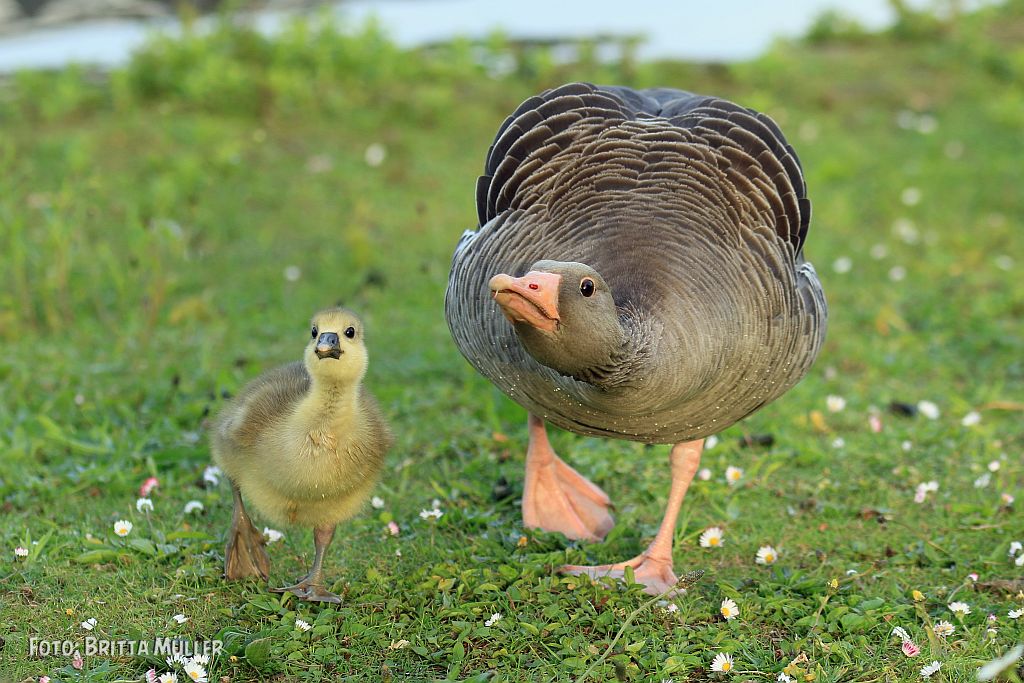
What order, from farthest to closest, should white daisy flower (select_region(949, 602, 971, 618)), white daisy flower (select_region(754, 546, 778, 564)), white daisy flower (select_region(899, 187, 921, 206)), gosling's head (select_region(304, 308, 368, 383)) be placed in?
white daisy flower (select_region(899, 187, 921, 206)) < white daisy flower (select_region(754, 546, 778, 564)) < white daisy flower (select_region(949, 602, 971, 618)) < gosling's head (select_region(304, 308, 368, 383))

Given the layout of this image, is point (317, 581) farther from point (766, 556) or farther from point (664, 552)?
point (766, 556)

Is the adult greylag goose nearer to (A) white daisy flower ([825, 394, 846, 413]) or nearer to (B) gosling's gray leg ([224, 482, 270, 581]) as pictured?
(B) gosling's gray leg ([224, 482, 270, 581])

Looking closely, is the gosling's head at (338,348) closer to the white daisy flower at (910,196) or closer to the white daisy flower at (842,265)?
the white daisy flower at (842,265)

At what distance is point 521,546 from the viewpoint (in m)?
4.54

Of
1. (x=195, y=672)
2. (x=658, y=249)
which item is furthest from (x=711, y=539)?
(x=195, y=672)

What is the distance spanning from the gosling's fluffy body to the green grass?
35 centimetres

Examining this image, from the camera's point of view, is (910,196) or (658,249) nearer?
(658,249)

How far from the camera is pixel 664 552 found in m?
4.47

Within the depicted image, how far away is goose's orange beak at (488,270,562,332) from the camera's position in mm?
3291

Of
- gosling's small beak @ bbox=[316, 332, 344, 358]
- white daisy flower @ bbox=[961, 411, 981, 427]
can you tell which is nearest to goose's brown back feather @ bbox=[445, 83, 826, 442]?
gosling's small beak @ bbox=[316, 332, 344, 358]

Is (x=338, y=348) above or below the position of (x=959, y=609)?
above

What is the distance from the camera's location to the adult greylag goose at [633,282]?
3.61m

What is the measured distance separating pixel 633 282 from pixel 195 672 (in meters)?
1.81

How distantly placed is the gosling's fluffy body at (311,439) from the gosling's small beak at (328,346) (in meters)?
0.06
